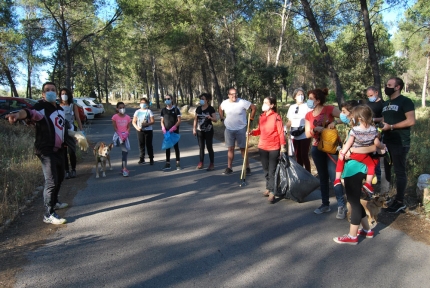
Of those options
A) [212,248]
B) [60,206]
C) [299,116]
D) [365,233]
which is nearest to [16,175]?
[60,206]

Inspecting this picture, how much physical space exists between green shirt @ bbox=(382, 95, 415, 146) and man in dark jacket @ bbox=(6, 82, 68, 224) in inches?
191

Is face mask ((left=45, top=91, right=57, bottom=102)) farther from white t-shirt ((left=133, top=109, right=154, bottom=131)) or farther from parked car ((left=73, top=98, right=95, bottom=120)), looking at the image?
parked car ((left=73, top=98, right=95, bottom=120))

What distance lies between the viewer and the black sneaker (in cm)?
498

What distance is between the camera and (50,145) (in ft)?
15.6

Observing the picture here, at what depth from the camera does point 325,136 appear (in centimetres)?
481

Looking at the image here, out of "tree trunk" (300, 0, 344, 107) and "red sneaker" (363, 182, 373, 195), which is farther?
"tree trunk" (300, 0, 344, 107)

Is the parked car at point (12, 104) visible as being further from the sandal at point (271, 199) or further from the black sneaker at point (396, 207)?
the black sneaker at point (396, 207)

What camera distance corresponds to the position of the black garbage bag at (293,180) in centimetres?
534

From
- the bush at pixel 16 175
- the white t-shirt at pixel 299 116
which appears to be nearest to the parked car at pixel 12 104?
the bush at pixel 16 175

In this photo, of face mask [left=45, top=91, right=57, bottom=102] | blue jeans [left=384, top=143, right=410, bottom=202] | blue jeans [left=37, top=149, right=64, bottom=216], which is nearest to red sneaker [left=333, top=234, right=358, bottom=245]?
blue jeans [left=384, top=143, right=410, bottom=202]

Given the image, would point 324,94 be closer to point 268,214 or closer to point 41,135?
point 268,214

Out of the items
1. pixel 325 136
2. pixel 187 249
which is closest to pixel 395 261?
pixel 325 136

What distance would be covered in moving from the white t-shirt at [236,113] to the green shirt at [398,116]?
10.1 feet

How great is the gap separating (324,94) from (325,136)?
74cm
